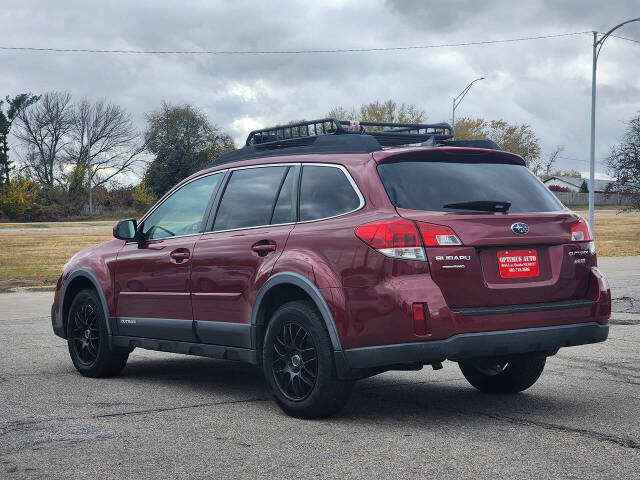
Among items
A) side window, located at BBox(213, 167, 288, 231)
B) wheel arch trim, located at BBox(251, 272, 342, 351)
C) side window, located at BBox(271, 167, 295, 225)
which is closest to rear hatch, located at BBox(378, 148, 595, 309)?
wheel arch trim, located at BBox(251, 272, 342, 351)

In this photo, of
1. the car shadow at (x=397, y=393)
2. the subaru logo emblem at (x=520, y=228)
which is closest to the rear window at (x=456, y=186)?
the subaru logo emblem at (x=520, y=228)

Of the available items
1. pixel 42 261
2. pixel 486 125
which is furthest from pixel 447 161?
pixel 486 125

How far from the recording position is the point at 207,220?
7.21 m

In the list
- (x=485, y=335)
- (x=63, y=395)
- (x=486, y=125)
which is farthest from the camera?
(x=486, y=125)

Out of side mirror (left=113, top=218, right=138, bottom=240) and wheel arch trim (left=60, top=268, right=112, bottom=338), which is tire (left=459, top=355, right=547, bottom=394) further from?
wheel arch trim (left=60, top=268, right=112, bottom=338)

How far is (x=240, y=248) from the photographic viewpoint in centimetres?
664

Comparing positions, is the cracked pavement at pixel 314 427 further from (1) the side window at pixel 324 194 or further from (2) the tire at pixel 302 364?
(1) the side window at pixel 324 194

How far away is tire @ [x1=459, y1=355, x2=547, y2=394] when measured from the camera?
6.87m

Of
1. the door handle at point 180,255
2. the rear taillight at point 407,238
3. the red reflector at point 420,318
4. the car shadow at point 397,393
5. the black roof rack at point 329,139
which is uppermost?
the black roof rack at point 329,139

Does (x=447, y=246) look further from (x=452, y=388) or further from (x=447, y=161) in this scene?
(x=452, y=388)

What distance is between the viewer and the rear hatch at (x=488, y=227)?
222 inches

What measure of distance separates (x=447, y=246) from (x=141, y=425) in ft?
7.24

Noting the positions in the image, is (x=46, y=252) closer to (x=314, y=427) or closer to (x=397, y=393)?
(x=397, y=393)

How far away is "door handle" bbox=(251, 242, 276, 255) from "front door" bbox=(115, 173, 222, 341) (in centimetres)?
82
